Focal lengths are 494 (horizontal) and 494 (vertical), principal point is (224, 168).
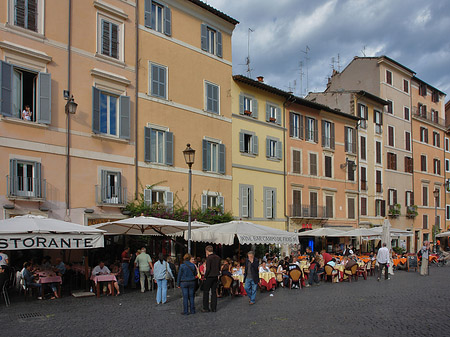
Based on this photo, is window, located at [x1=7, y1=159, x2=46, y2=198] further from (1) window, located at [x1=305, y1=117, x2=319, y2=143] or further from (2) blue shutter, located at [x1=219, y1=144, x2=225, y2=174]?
(1) window, located at [x1=305, y1=117, x2=319, y2=143]

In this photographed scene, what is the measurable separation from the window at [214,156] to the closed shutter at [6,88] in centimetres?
1022

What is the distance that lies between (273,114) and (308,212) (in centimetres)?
690

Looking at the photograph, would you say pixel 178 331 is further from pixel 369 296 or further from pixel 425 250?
pixel 425 250

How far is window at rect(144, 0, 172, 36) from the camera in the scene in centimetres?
2289

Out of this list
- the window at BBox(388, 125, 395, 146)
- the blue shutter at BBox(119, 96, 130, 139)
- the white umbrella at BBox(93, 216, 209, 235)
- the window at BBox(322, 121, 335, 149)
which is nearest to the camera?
the white umbrella at BBox(93, 216, 209, 235)

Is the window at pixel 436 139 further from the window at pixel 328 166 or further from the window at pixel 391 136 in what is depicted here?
the window at pixel 328 166

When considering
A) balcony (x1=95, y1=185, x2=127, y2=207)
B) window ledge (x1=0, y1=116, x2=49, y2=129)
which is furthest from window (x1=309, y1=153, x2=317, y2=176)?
window ledge (x1=0, y1=116, x2=49, y2=129)

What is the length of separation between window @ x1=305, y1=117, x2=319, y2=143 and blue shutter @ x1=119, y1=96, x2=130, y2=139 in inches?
592

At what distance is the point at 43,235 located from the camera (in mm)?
12719

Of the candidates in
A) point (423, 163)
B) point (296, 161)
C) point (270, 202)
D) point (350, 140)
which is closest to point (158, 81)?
point (270, 202)

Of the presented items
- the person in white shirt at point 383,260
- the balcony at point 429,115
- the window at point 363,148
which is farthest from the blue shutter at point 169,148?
the balcony at point 429,115

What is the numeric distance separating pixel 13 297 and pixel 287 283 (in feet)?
30.7

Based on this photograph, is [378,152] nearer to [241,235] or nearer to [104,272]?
[241,235]

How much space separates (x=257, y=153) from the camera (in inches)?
1131
